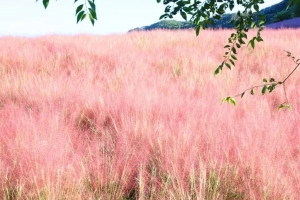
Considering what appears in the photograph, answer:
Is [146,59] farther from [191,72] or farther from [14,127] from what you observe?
[14,127]

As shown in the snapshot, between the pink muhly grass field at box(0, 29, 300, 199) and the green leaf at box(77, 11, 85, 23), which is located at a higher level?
the green leaf at box(77, 11, 85, 23)

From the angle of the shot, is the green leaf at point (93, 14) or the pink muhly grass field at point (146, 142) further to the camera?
the pink muhly grass field at point (146, 142)

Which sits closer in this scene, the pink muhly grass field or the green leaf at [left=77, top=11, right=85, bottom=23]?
the green leaf at [left=77, top=11, right=85, bottom=23]

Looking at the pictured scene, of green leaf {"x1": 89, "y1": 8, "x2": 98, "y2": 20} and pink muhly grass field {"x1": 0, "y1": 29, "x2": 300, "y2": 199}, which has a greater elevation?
green leaf {"x1": 89, "y1": 8, "x2": 98, "y2": 20}

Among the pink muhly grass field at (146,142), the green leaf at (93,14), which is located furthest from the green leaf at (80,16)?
the pink muhly grass field at (146,142)

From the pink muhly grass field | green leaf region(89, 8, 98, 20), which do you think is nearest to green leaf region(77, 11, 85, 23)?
green leaf region(89, 8, 98, 20)

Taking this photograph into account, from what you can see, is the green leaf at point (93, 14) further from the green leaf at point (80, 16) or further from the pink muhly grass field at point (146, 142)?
the pink muhly grass field at point (146, 142)

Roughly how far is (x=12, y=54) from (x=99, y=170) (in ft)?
17.3

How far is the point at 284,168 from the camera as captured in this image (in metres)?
2.29

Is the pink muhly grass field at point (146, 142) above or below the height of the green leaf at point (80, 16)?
below

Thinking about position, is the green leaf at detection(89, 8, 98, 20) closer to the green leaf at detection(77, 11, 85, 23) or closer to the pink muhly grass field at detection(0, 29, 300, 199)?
the green leaf at detection(77, 11, 85, 23)

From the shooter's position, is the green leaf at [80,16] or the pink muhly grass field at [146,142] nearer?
the green leaf at [80,16]

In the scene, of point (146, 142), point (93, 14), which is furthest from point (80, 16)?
point (146, 142)

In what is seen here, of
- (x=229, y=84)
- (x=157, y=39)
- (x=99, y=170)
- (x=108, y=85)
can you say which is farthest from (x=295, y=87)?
(x=157, y=39)
